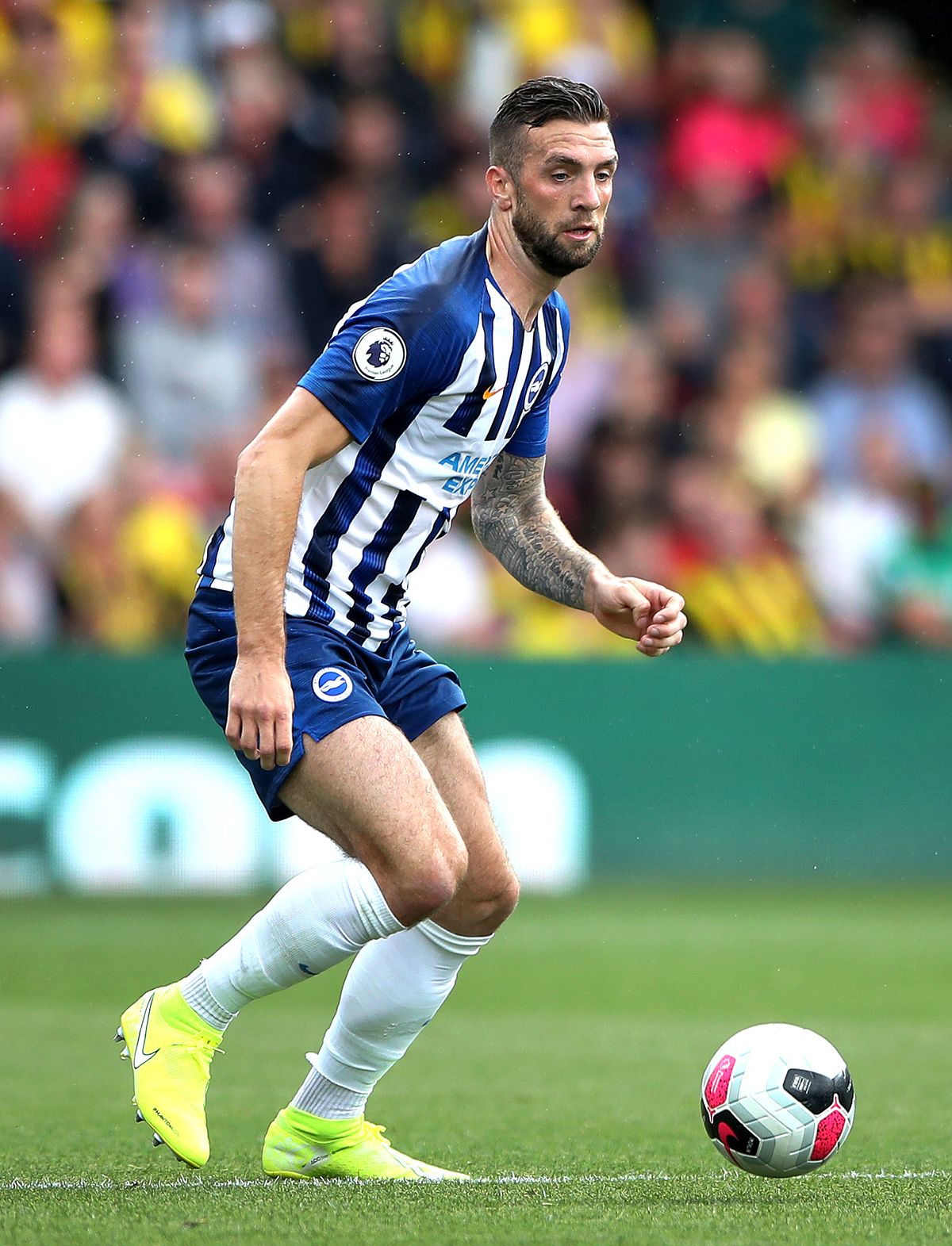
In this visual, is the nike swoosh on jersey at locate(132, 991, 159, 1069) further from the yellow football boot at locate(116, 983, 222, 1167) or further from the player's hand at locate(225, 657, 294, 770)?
the player's hand at locate(225, 657, 294, 770)

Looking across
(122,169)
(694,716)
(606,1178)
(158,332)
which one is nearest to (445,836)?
(606,1178)

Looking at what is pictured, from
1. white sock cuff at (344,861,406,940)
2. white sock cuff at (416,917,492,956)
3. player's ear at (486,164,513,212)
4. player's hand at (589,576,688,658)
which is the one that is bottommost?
white sock cuff at (416,917,492,956)

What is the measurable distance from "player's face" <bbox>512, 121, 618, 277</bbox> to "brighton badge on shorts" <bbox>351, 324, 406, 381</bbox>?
1.50ft

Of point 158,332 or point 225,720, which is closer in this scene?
point 225,720

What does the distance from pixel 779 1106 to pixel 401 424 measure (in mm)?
1718

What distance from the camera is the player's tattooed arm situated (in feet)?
15.4

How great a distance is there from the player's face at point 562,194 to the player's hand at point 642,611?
770 mm

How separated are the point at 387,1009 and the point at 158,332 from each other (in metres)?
7.84

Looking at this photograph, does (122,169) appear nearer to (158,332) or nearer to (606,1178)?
(158,332)

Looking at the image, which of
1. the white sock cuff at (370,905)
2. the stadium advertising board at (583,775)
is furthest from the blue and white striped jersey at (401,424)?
the stadium advertising board at (583,775)

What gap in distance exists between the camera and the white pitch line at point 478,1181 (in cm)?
426

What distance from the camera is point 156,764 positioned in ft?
33.6

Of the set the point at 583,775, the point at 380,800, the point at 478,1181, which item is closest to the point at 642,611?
the point at 380,800

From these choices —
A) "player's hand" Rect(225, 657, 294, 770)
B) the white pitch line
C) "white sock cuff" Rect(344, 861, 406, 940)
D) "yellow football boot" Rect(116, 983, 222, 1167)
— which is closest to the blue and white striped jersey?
"player's hand" Rect(225, 657, 294, 770)
